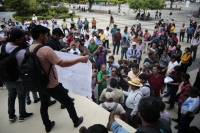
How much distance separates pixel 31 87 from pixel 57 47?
116 cm

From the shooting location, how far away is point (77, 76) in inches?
116

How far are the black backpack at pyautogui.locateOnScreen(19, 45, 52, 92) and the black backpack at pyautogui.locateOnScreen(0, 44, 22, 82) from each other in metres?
0.57

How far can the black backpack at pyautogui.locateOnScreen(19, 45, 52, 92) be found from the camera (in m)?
2.08

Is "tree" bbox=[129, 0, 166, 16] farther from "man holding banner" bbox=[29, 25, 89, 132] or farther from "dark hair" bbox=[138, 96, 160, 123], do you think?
"dark hair" bbox=[138, 96, 160, 123]

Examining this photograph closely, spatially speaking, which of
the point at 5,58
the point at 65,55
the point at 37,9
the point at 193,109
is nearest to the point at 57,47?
the point at 65,55

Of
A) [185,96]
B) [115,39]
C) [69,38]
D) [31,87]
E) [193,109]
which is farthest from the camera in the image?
[115,39]

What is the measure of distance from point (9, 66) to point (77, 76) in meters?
1.08

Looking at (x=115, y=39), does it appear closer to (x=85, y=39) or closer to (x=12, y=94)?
(x=85, y=39)

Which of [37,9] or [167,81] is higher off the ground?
[37,9]

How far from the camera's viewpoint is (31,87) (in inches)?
85.7

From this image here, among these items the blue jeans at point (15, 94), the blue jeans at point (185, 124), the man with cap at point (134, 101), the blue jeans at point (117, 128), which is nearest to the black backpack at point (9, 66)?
the blue jeans at point (15, 94)

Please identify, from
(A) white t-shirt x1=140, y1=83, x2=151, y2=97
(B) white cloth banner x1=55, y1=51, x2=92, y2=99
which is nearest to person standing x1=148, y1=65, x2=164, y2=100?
(A) white t-shirt x1=140, y1=83, x2=151, y2=97

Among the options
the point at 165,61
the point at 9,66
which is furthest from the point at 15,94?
the point at 165,61

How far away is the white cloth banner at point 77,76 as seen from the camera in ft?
9.20
